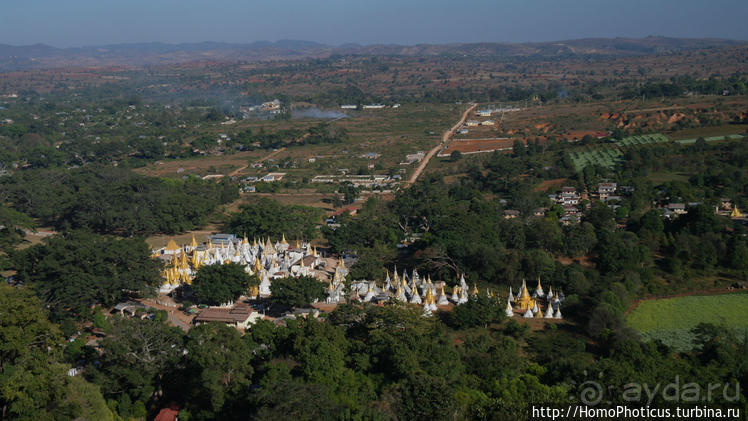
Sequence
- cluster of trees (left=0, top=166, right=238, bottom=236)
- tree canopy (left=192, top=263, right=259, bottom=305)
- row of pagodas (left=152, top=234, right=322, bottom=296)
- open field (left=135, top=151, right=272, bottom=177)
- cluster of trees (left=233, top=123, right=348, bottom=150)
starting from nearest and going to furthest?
1. tree canopy (left=192, top=263, right=259, bottom=305)
2. row of pagodas (left=152, top=234, right=322, bottom=296)
3. cluster of trees (left=0, top=166, right=238, bottom=236)
4. open field (left=135, top=151, right=272, bottom=177)
5. cluster of trees (left=233, top=123, right=348, bottom=150)

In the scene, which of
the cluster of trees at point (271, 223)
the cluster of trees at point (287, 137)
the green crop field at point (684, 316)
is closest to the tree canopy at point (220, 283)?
the cluster of trees at point (271, 223)

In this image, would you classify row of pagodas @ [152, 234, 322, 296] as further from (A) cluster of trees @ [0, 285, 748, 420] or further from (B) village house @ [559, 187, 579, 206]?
(B) village house @ [559, 187, 579, 206]

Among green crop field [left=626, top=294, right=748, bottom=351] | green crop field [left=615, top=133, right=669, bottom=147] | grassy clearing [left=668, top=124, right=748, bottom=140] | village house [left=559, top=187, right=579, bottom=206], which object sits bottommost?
green crop field [left=626, top=294, right=748, bottom=351]

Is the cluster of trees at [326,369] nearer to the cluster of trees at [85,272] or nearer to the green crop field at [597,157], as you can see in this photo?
the cluster of trees at [85,272]

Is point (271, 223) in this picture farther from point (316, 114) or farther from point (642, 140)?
point (316, 114)

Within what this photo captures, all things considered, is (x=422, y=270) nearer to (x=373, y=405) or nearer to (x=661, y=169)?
(x=373, y=405)

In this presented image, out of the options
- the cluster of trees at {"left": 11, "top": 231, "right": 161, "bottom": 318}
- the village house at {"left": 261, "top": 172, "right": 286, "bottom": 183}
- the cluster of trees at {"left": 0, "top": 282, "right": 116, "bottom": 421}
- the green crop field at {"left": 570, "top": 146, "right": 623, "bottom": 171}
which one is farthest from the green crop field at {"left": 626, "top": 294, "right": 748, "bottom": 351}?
the village house at {"left": 261, "top": 172, "right": 286, "bottom": 183}
